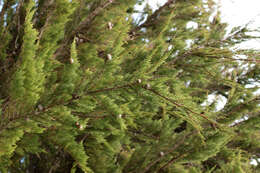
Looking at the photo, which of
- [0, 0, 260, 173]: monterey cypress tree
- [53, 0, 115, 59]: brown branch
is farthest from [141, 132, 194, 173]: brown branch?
[53, 0, 115, 59]: brown branch

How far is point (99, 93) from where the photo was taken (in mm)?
1761

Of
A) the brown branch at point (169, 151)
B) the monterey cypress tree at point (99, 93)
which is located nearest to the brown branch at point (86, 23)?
the monterey cypress tree at point (99, 93)

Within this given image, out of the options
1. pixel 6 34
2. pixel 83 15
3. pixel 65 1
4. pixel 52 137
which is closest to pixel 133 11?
pixel 83 15

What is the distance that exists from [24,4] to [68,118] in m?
1.45

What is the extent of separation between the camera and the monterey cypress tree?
5.74 ft

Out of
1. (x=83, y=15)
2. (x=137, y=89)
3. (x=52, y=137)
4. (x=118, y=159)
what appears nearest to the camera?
(x=137, y=89)

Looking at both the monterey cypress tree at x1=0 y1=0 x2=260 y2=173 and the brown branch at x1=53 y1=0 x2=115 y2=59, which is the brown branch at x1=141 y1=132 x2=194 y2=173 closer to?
the monterey cypress tree at x1=0 y1=0 x2=260 y2=173

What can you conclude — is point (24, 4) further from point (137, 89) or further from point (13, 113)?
point (137, 89)

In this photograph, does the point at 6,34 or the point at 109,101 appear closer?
the point at 109,101

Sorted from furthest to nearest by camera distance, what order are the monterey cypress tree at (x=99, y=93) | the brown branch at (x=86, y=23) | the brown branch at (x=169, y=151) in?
the brown branch at (x=86, y=23) < the brown branch at (x=169, y=151) < the monterey cypress tree at (x=99, y=93)

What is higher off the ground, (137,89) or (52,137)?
(137,89)

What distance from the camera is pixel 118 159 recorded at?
3.79 m

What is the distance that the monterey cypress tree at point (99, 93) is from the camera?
1.75 metres

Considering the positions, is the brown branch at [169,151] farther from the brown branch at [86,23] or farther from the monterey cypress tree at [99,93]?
the brown branch at [86,23]
